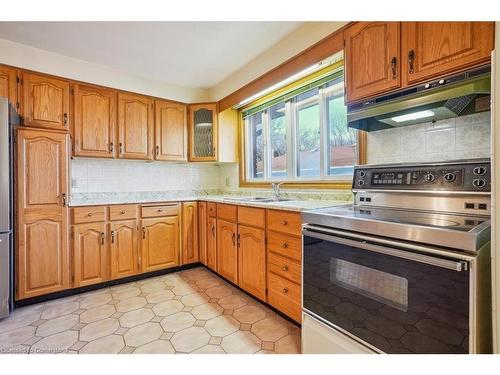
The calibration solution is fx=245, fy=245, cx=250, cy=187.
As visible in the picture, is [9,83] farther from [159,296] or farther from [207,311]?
[207,311]

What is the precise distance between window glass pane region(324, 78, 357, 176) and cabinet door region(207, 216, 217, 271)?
132cm

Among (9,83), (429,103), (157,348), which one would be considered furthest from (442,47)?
(9,83)

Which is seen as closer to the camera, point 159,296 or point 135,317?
point 135,317

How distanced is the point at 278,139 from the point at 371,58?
4.94ft

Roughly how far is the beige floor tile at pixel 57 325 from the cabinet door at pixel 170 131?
1.78 metres

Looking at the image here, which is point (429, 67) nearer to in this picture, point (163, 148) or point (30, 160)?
point (163, 148)

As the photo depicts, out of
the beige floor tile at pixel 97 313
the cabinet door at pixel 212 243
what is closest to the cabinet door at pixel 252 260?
the cabinet door at pixel 212 243

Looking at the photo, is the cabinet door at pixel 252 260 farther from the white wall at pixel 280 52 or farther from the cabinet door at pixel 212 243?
the white wall at pixel 280 52

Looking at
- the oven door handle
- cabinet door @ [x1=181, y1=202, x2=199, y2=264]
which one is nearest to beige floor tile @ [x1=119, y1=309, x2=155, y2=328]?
cabinet door @ [x1=181, y1=202, x2=199, y2=264]

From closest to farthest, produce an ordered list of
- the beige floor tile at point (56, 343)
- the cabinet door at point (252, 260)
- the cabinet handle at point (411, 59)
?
1. the cabinet handle at point (411, 59)
2. the beige floor tile at point (56, 343)
3. the cabinet door at point (252, 260)

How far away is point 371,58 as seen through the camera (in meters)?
1.48

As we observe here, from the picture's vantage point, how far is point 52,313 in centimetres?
198

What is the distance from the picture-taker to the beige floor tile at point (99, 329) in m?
1.66
